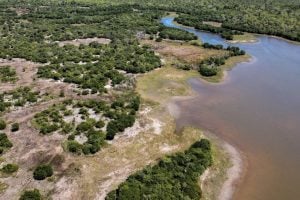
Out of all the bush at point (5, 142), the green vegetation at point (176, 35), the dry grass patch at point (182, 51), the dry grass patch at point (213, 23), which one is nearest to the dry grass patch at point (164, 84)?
the dry grass patch at point (182, 51)

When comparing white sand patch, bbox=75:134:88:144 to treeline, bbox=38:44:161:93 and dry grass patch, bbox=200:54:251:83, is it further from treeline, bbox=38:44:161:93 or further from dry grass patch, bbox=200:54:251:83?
dry grass patch, bbox=200:54:251:83

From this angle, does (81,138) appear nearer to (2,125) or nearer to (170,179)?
(2,125)

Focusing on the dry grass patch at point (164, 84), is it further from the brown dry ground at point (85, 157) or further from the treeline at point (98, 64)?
the brown dry ground at point (85, 157)

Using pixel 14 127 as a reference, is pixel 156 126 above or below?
above

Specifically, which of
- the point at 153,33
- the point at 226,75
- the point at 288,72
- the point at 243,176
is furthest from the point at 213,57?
the point at 243,176

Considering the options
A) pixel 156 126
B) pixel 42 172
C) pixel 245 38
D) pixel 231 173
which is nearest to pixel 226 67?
pixel 245 38
